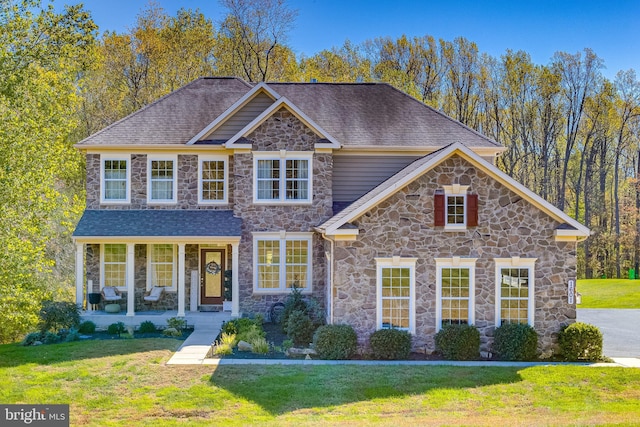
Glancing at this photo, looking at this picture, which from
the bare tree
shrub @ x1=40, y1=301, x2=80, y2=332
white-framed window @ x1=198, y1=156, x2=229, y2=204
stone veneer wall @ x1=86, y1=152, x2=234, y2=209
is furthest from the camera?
the bare tree

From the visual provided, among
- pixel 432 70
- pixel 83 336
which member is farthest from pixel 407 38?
pixel 83 336

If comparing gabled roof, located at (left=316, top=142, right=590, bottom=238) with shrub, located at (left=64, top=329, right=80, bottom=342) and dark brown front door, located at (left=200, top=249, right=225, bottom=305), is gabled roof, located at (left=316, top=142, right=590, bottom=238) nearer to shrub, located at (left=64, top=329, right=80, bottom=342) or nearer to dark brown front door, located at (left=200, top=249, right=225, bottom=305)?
dark brown front door, located at (left=200, top=249, right=225, bottom=305)

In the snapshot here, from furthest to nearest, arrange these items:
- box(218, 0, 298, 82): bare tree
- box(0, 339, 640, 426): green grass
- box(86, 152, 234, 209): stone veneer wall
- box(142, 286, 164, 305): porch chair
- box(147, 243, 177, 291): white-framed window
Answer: box(218, 0, 298, 82): bare tree, box(86, 152, 234, 209): stone veneer wall, box(147, 243, 177, 291): white-framed window, box(142, 286, 164, 305): porch chair, box(0, 339, 640, 426): green grass

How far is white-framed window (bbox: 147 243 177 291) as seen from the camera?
20219 millimetres

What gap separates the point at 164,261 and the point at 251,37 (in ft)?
67.5

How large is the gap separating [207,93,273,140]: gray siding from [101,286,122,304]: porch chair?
6.43m

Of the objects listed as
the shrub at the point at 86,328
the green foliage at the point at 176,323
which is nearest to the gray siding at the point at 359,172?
the green foliage at the point at 176,323

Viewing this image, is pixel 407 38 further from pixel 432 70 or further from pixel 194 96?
pixel 194 96

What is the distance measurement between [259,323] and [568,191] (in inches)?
1393

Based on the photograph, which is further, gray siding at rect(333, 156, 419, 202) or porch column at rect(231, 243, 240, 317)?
gray siding at rect(333, 156, 419, 202)

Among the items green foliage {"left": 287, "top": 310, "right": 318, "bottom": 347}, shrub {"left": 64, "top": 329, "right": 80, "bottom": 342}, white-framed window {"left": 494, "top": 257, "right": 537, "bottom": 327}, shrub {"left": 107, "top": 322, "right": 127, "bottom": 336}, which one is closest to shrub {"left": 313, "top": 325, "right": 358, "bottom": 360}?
green foliage {"left": 287, "top": 310, "right": 318, "bottom": 347}

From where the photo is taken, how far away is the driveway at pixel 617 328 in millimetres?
16547

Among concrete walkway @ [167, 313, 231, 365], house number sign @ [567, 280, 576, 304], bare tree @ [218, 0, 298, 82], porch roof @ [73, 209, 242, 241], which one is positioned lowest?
concrete walkway @ [167, 313, 231, 365]

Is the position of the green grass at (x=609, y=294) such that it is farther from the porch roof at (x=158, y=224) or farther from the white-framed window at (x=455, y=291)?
the porch roof at (x=158, y=224)
